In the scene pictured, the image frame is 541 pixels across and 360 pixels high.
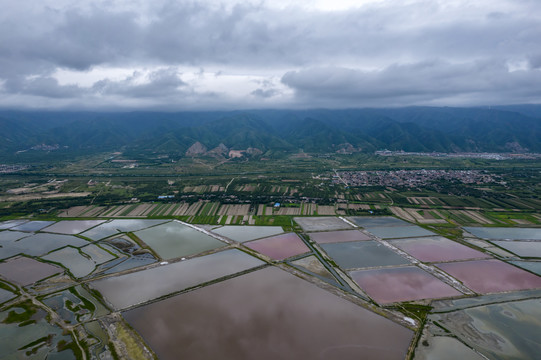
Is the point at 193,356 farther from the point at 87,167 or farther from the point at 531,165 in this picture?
the point at 531,165

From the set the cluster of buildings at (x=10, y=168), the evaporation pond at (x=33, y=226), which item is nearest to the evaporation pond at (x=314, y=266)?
the evaporation pond at (x=33, y=226)

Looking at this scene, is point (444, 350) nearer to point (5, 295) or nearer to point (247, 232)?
point (247, 232)

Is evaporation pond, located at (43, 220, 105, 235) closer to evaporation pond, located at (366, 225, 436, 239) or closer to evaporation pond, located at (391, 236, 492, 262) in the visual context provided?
evaporation pond, located at (366, 225, 436, 239)

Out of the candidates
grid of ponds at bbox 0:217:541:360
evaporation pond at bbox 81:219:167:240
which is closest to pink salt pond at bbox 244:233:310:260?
grid of ponds at bbox 0:217:541:360

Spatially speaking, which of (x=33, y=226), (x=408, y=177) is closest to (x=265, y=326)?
(x=33, y=226)

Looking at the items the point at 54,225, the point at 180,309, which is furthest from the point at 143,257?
the point at 54,225

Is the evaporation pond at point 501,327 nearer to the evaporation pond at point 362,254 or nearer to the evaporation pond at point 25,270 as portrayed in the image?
the evaporation pond at point 362,254
